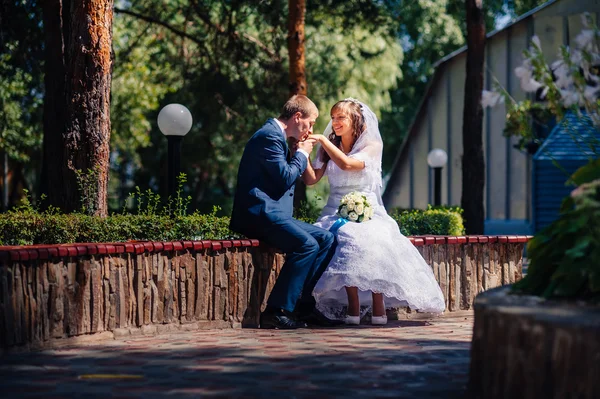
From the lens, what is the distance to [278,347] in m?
7.04

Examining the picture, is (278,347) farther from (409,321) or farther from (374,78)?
(374,78)

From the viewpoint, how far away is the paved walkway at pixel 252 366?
5254mm

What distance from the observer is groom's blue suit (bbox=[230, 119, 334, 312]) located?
8336 millimetres

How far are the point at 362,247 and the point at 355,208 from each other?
420mm

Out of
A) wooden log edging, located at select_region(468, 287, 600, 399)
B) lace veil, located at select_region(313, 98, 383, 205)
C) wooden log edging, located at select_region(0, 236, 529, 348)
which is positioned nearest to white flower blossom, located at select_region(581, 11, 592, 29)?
wooden log edging, located at select_region(468, 287, 600, 399)

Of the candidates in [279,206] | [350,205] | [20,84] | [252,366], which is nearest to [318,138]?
[350,205]

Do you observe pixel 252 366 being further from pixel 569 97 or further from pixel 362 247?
pixel 362 247

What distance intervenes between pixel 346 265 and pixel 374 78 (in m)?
25.7

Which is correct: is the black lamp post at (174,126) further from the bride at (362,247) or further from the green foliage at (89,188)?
the bride at (362,247)

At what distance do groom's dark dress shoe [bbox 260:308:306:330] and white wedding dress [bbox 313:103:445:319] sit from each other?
0.41 metres

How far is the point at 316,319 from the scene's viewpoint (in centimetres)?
869

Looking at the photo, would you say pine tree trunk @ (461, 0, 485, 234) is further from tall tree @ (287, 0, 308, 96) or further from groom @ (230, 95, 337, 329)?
groom @ (230, 95, 337, 329)

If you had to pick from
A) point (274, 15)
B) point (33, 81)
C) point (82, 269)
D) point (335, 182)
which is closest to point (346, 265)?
point (335, 182)

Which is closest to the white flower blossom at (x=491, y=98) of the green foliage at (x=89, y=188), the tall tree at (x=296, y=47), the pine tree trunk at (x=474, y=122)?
the green foliage at (x=89, y=188)
